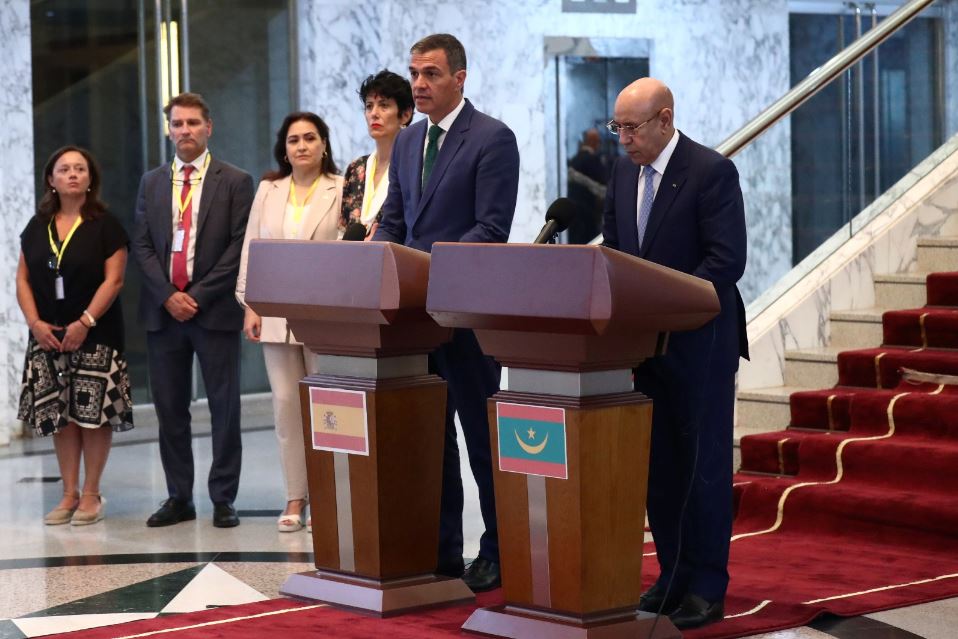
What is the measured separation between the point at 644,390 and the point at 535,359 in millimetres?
666

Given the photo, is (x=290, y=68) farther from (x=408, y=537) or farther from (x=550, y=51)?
(x=408, y=537)

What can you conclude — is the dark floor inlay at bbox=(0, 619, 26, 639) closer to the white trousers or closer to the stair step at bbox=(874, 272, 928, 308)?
the white trousers

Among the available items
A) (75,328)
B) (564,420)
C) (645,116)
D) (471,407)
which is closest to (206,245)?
(75,328)

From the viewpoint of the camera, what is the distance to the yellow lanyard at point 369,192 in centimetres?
564

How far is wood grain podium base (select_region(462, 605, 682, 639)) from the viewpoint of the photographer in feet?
12.0

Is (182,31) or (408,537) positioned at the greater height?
(182,31)

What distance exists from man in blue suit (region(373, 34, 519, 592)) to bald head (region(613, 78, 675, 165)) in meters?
0.48

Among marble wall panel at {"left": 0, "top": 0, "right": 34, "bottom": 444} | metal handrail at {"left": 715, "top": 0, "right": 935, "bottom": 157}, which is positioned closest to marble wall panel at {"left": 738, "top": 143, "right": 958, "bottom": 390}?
metal handrail at {"left": 715, "top": 0, "right": 935, "bottom": 157}

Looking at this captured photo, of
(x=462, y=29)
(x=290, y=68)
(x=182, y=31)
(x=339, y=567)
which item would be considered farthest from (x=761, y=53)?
(x=339, y=567)

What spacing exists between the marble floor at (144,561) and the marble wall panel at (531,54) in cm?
323

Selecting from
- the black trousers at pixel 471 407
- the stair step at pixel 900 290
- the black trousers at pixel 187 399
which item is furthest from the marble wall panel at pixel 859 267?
the black trousers at pixel 471 407

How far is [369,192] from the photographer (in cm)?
568

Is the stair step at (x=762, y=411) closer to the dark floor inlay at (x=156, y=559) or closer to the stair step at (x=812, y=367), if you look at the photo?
the stair step at (x=812, y=367)

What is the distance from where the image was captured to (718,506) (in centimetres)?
420
